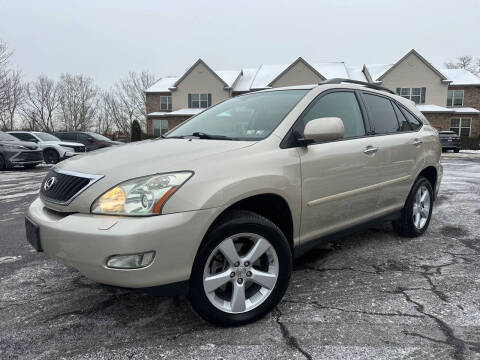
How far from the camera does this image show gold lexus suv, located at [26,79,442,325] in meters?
2.07

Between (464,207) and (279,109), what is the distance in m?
4.54

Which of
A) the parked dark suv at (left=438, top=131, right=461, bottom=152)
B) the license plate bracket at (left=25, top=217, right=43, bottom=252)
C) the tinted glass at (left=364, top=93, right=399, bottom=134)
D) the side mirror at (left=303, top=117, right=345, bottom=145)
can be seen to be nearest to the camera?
the license plate bracket at (left=25, top=217, right=43, bottom=252)

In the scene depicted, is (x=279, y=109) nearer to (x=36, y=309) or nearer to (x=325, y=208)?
(x=325, y=208)

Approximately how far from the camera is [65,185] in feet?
7.84

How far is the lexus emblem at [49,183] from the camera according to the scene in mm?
2543

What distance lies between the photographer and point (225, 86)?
3297 cm

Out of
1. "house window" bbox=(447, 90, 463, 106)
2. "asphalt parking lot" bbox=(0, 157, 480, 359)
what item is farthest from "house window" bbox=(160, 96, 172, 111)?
"asphalt parking lot" bbox=(0, 157, 480, 359)

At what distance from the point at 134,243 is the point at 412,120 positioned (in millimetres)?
3604

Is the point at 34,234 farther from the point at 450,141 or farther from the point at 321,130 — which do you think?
the point at 450,141

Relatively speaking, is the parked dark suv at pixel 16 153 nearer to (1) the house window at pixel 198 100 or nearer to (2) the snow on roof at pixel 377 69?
(1) the house window at pixel 198 100

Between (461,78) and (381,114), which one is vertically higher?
(461,78)

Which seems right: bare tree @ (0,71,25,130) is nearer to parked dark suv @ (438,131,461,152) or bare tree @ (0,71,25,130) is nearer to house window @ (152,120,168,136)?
house window @ (152,120,168,136)

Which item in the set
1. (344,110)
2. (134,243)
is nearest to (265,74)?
(344,110)

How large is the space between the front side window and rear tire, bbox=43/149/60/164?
103ft
